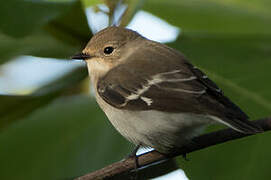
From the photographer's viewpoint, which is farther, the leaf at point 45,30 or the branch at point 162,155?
the leaf at point 45,30

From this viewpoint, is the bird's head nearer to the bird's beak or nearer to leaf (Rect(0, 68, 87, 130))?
the bird's beak

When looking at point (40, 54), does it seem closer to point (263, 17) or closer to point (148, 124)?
point (148, 124)

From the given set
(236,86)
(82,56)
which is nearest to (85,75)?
(82,56)

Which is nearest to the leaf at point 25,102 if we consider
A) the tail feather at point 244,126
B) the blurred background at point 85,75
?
the blurred background at point 85,75

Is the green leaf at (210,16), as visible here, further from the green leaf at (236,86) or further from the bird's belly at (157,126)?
the bird's belly at (157,126)

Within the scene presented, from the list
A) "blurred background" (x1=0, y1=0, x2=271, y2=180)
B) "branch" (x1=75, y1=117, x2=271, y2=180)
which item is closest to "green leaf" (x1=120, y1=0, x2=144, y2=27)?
"blurred background" (x1=0, y1=0, x2=271, y2=180)

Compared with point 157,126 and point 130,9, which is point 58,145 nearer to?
point 157,126
